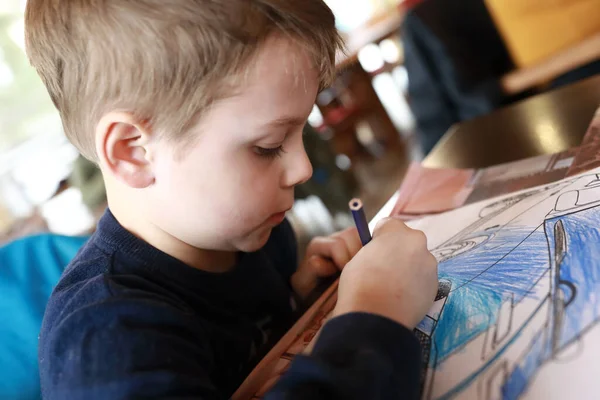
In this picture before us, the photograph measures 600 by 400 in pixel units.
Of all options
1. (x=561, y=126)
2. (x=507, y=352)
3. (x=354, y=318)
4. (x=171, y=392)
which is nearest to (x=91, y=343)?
(x=171, y=392)

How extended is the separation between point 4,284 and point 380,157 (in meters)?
2.46

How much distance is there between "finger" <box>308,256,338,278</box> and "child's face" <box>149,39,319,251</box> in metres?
0.14

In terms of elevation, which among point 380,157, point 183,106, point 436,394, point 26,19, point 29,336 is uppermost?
point 26,19

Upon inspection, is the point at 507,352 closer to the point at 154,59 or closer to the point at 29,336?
the point at 154,59

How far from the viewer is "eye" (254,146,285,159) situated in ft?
1.63

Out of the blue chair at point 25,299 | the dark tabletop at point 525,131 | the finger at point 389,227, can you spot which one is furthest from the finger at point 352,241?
the blue chair at point 25,299

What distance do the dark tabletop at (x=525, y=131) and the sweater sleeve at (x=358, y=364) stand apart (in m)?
0.44

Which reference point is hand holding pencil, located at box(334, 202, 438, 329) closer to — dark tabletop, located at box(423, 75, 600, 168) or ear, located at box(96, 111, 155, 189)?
ear, located at box(96, 111, 155, 189)

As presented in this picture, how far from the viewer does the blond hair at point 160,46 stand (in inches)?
17.2

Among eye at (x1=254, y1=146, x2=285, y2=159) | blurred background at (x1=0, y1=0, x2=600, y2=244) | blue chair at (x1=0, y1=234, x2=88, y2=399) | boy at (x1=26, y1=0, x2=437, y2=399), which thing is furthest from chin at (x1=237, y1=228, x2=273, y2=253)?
blue chair at (x1=0, y1=234, x2=88, y2=399)

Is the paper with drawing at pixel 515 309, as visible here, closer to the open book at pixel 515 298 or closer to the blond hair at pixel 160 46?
the open book at pixel 515 298

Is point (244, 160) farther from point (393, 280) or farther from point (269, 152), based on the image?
point (393, 280)

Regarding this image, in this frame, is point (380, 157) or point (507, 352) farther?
point (380, 157)

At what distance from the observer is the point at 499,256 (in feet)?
1.60
